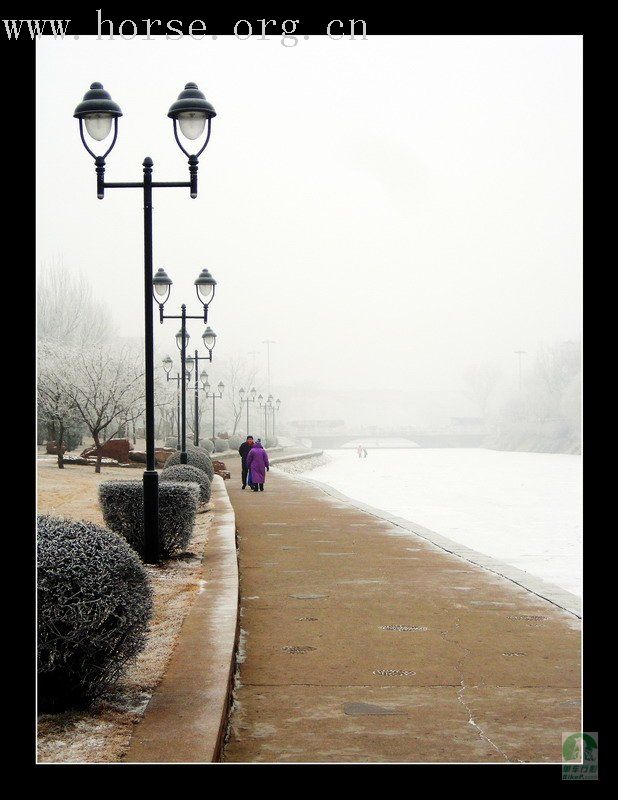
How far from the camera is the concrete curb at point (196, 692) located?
12.5 feet

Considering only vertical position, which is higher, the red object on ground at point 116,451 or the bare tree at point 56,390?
the bare tree at point 56,390

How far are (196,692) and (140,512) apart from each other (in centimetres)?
531

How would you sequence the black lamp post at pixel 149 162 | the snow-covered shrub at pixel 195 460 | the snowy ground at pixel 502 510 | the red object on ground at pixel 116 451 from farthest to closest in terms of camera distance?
the red object on ground at pixel 116 451 < the snow-covered shrub at pixel 195 460 < the snowy ground at pixel 502 510 < the black lamp post at pixel 149 162

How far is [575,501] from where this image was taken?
3272 cm

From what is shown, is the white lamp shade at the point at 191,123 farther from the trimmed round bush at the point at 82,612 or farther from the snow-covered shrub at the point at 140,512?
the trimmed round bush at the point at 82,612

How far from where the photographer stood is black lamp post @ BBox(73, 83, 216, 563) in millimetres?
8039

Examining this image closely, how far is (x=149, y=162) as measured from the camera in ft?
30.1

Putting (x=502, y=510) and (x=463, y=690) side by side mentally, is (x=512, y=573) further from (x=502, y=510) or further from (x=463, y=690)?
(x=502, y=510)

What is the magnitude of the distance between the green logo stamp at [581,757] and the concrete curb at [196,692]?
1.44 m

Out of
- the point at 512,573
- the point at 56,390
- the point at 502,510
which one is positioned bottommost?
the point at 502,510

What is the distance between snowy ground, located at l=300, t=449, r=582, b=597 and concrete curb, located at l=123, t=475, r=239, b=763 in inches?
196

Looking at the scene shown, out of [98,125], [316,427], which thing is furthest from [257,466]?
[316,427]

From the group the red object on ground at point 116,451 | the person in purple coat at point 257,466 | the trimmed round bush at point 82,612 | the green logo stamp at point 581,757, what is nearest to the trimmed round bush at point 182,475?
the person in purple coat at point 257,466
